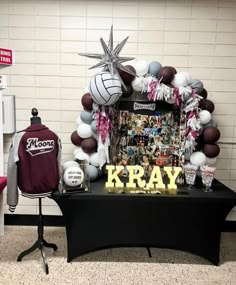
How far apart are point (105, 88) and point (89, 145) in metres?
0.59

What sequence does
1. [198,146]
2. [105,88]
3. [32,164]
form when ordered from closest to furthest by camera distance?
[32,164]
[105,88]
[198,146]

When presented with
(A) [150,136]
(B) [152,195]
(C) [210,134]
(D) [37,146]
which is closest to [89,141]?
(D) [37,146]

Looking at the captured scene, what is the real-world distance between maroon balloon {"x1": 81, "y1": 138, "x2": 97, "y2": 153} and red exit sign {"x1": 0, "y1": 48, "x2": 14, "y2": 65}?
125 centimetres

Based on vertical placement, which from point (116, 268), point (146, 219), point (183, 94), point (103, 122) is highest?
point (183, 94)

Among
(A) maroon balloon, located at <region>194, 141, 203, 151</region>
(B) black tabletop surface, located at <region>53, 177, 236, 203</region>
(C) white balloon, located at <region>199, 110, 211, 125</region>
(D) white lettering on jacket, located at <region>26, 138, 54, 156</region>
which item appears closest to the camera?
(D) white lettering on jacket, located at <region>26, 138, 54, 156</region>

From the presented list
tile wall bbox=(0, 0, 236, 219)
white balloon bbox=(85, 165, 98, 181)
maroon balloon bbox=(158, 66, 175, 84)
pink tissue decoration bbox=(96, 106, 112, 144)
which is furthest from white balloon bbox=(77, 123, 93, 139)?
maroon balloon bbox=(158, 66, 175, 84)

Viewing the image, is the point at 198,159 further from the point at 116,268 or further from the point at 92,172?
the point at 116,268

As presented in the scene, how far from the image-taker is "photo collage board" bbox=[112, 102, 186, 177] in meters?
3.14

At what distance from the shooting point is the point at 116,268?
2.70 meters

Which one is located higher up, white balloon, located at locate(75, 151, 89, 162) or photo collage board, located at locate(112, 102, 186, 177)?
photo collage board, located at locate(112, 102, 186, 177)

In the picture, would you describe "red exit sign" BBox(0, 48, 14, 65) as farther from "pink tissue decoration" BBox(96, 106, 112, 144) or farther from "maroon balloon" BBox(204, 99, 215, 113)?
"maroon balloon" BBox(204, 99, 215, 113)

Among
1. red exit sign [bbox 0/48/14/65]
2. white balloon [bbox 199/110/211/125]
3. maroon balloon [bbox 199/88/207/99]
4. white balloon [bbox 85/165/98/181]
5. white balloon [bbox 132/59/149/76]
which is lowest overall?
white balloon [bbox 85/165/98/181]

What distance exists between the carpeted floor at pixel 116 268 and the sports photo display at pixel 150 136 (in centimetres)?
86

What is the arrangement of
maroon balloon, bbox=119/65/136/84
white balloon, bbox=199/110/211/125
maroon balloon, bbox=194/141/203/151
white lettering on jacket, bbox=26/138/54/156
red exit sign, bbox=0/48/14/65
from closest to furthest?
white lettering on jacket, bbox=26/138/54/156, maroon balloon, bbox=119/65/136/84, white balloon, bbox=199/110/211/125, maroon balloon, bbox=194/141/203/151, red exit sign, bbox=0/48/14/65
